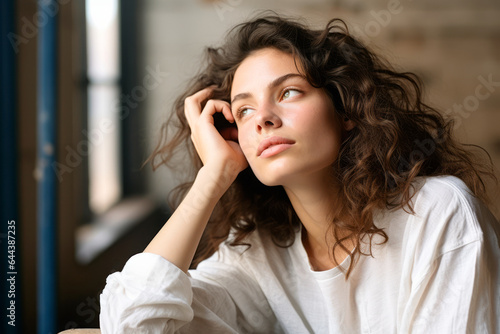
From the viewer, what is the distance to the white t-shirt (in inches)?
39.2

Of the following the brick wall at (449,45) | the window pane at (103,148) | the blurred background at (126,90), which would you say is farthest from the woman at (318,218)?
the brick wall at (449,45)

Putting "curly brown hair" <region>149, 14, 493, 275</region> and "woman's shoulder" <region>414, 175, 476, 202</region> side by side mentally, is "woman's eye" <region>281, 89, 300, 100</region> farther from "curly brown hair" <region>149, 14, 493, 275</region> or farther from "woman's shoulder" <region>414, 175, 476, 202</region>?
"woman's shoulder" <region>414, 175, 476, 202</region>

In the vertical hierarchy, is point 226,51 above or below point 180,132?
above

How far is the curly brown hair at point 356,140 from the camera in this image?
1151 millimetres

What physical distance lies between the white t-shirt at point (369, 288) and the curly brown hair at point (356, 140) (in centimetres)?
5

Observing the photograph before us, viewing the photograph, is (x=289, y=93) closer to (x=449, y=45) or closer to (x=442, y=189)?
(x=442, y=189)

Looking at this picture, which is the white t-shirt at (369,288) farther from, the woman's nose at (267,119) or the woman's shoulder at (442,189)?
the woman's nose at (267,119)

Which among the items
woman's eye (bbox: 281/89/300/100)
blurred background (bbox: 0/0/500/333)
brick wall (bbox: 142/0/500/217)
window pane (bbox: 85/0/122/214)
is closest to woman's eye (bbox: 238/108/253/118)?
woman's eye (bbox: 281/89/300/100)

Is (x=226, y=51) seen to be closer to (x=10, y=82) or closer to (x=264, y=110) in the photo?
(x=264, y=110)

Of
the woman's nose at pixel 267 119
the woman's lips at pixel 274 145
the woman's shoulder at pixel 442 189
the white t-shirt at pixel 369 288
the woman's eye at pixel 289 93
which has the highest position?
the woman's eye at pixel 289 93

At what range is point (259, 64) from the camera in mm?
1217

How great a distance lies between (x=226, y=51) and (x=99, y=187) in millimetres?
2103

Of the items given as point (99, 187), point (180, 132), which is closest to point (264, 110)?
point (180, 132)

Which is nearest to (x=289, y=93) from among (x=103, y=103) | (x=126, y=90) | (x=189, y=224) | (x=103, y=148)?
(x=189, y=224)
